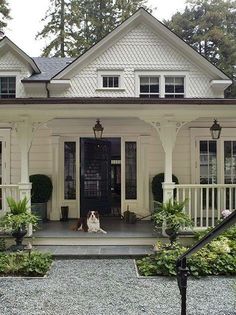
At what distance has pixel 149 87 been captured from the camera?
1075cm

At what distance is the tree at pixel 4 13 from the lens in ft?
74.5

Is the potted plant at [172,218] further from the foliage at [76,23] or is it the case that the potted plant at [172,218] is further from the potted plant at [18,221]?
the foliage at [76,23]

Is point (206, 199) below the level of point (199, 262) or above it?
above

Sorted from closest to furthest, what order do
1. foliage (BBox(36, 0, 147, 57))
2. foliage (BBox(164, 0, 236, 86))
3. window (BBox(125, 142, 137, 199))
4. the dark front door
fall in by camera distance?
the dark front door
window (BBox(125, 142, 137, 199))
foliage (BBox(36, 0, 147, 57))
foliage (BBox(164, 0, 236, 86))

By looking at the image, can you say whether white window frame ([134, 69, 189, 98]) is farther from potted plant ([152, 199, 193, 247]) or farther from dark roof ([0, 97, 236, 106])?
potted plant ([152, 199, 193, 247])

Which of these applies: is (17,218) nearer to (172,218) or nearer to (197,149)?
(172,218)

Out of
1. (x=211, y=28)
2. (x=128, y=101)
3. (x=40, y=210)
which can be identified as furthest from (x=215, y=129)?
(x=211, y=28)

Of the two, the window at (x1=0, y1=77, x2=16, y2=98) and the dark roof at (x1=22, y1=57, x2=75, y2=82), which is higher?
the dark roof at (x1=22, y1=57, x2=75, y2=82)

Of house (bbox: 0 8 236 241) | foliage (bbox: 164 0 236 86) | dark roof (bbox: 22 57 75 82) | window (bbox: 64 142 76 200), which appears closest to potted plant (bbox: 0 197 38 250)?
house (bbox: 0 8 236 241)

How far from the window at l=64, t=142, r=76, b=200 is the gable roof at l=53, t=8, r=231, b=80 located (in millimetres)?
2290

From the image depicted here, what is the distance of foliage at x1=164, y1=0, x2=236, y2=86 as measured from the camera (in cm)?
2561

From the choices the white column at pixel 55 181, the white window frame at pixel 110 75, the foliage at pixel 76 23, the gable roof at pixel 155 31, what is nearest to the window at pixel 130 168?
the white column at pixel 55 181

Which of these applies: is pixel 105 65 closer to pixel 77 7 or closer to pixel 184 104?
pixel 184 104

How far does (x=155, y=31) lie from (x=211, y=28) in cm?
1832
